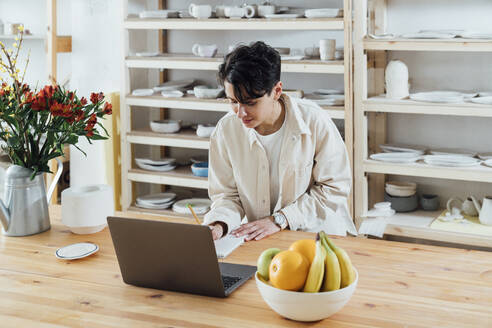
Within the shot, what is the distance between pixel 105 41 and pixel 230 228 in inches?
94.7

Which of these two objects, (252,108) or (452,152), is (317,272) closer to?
(252,108)

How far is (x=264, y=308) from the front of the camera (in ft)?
4.77

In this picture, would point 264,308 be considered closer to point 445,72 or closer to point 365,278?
point 365,278

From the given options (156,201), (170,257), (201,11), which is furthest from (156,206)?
(170,257)

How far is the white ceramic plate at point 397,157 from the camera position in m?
3.32

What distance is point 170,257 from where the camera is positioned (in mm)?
1528

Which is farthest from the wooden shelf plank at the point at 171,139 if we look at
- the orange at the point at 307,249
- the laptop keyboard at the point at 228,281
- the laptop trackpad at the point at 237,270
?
the orange at the point at 307,249

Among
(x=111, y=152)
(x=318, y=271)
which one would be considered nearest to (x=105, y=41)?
(x=111, y=152)

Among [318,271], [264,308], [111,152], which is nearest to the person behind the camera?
[318,271]

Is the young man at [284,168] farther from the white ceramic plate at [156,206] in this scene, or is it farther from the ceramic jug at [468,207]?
the white ceramic plate at [156,206]

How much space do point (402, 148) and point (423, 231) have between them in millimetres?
465

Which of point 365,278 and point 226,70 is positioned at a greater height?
point 226,70

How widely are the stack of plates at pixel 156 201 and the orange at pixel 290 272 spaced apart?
2595 millimetres

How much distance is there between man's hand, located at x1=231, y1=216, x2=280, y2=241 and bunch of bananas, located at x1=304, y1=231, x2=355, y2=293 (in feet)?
1.98
